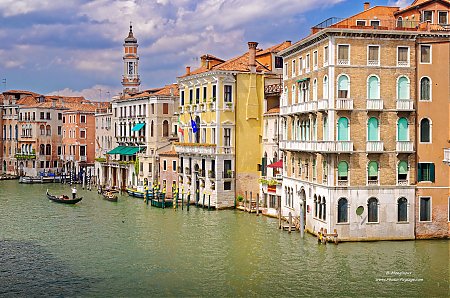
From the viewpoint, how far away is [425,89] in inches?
985

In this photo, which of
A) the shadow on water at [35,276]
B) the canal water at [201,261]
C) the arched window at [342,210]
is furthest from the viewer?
the arched window at [342,210]

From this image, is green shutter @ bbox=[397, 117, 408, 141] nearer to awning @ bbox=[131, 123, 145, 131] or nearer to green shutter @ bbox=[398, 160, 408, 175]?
green shutter @ bbox=[398, 160, 408, 175]

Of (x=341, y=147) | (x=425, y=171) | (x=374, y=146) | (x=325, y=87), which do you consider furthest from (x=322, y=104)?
(x=425, y=171)

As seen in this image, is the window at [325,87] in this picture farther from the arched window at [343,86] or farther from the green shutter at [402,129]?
the green shutter at [402,129]

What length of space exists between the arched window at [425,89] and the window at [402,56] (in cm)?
98

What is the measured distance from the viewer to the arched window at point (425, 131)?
2495cm

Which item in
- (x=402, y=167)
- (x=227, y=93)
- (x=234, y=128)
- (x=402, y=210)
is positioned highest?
(x=227, y=93)

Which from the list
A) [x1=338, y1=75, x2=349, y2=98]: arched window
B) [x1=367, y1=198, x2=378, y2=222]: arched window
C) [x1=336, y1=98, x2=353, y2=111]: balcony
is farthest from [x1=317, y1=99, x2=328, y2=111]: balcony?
[x1=367, y1=198, x2=378, y2=222]: arched window

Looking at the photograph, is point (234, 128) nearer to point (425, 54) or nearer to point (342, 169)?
point (342, 169)

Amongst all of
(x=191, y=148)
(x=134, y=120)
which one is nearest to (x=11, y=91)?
(x=134, y=120)

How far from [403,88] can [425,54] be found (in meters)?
1.67

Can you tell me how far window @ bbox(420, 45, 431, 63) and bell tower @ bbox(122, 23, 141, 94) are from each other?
40997mm

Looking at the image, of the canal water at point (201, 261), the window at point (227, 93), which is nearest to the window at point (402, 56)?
the canal water at point (201, 261)

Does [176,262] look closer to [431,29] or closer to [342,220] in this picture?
[342,220]
